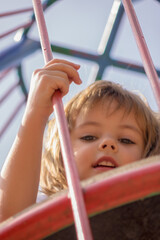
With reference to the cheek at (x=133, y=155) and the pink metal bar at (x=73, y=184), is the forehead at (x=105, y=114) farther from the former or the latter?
the pink metal bar at (x=73, y=184)

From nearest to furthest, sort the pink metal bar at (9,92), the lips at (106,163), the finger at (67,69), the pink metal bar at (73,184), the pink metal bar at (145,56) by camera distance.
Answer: the pink metal bar at (73,184), the pink metal bar at (145,56), the finger at (67,69), the lips at (106,163), the pink metal bar at (9,92)

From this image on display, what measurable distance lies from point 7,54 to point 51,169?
2.99ft

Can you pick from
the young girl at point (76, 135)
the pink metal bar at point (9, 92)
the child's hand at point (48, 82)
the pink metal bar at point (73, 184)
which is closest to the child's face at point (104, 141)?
the young girl at point (76, 135)

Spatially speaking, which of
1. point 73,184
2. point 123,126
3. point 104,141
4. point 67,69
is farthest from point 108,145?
point 73,184

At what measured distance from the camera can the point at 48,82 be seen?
1.92 ft

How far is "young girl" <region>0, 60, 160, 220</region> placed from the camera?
2.01 ft

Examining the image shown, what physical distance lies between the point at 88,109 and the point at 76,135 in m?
0.08

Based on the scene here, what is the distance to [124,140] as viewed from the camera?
93cm

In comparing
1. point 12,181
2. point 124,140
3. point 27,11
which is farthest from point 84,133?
point 27,11

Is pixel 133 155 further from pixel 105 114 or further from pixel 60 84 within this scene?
pixel 60 84

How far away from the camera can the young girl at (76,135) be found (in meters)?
0.61

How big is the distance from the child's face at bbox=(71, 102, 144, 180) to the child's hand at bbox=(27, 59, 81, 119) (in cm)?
23

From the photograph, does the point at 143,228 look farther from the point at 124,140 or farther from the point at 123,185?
the point at 124,140

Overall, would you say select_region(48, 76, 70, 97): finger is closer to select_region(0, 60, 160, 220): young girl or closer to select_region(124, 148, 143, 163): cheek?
select_region(0, 60, 160, 220): young girl
